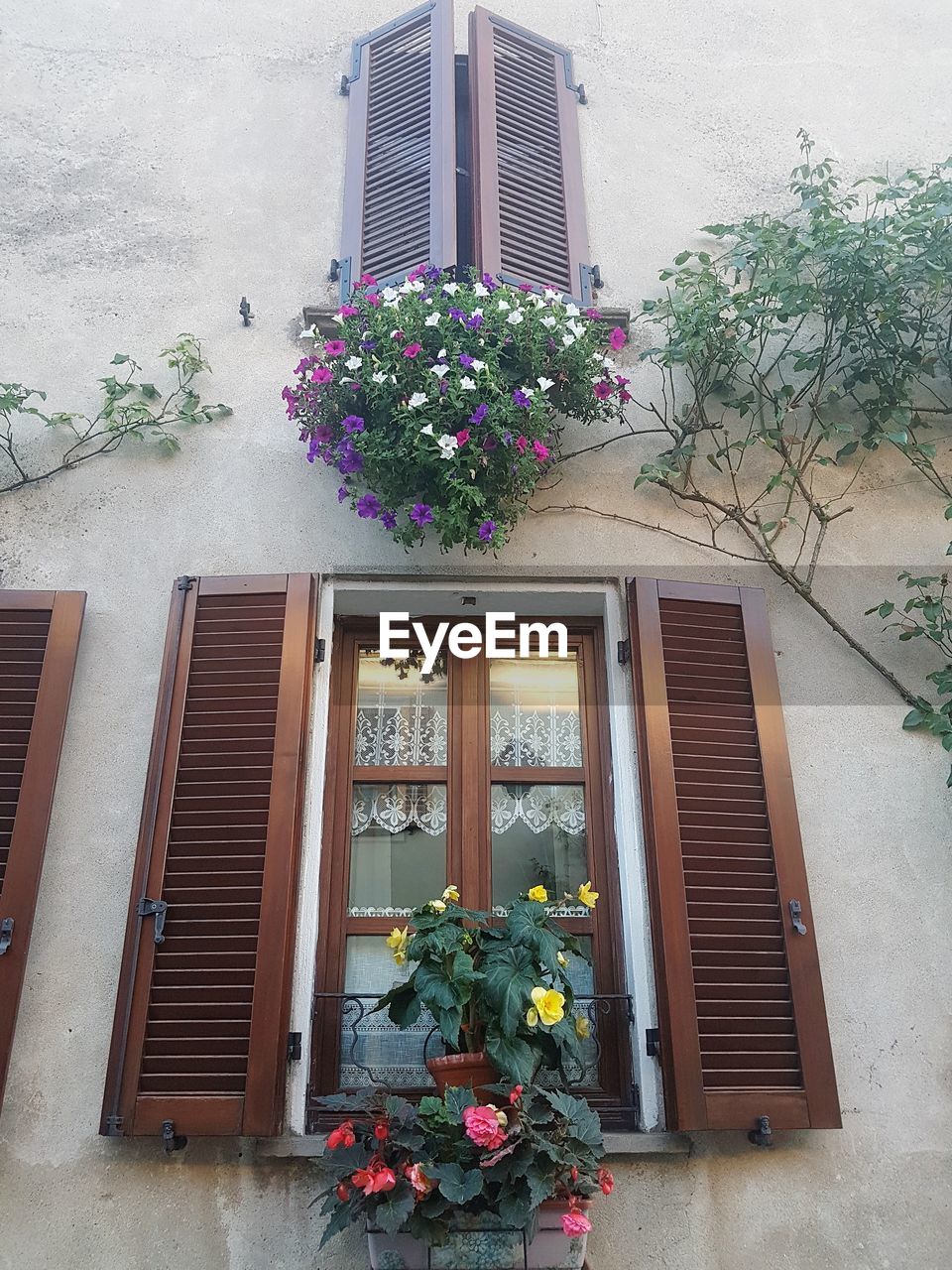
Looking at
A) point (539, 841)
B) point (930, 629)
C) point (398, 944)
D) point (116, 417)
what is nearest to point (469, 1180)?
point (398, 944)

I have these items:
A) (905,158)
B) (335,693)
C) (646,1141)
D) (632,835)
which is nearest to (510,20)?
(905,158)

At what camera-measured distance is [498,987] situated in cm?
254

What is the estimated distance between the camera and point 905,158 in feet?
15.5

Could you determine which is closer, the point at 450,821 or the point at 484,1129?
the point at 484,1129

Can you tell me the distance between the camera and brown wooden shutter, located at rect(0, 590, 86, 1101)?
9.73ft

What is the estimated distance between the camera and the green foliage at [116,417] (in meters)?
3.80

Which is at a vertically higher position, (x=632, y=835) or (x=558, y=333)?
(x=558, y=333)

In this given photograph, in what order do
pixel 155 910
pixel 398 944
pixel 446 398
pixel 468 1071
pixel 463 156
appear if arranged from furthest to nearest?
1. pixel 463 156
2. pixel 446 398
3. pixel 155 910
4. pixel 398 944
5. pixel 468 1071

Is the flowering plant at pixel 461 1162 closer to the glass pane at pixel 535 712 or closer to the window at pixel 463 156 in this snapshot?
the glass pane at pixel 535 712

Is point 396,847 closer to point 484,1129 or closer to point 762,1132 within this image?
point 484,1129

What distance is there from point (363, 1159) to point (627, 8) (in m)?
5.13

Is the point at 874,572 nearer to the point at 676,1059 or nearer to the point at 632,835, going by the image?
the point at 632,835

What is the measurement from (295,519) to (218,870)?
127 cm

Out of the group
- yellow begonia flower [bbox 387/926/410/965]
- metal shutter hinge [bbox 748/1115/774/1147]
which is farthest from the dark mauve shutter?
metal shutter hinge [bbox 748/1115/774/1147]
